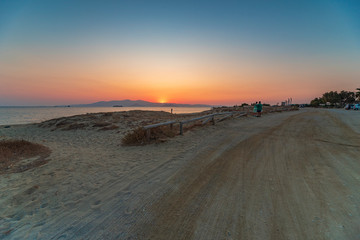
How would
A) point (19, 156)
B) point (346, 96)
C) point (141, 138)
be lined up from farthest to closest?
point (346, 96) → point (141, 138) → point (19, 156)

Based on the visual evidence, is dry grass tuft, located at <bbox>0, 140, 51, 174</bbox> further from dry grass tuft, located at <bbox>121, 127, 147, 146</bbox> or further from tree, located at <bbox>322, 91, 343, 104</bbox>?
tree, located at <bbox>322, 91, 343, 104</bbox>

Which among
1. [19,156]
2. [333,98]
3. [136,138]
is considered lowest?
[19,156]

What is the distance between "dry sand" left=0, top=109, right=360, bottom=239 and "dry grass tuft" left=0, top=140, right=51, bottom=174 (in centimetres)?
70

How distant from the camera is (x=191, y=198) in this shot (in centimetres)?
335

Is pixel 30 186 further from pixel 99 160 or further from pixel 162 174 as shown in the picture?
pixel 162 174

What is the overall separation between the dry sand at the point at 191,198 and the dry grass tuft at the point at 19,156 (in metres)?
0.70

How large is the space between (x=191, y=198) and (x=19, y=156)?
7761 mm

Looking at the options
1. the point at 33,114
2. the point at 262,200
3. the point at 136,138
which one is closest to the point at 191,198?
the point at 262,200

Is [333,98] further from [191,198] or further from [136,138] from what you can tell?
[191,198]

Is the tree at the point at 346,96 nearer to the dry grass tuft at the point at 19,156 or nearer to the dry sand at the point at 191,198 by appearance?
the dry sand at the point at 191,198

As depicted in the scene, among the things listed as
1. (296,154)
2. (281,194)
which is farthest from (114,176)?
(296,154)

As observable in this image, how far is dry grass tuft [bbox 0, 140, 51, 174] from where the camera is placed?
5.73m

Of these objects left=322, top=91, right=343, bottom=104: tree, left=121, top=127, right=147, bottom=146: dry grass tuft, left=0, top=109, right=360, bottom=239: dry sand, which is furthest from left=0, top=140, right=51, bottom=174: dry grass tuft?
left=322, top=91, right=343, bottom=104: tree

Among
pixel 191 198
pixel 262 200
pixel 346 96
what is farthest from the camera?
pixel 346 96
